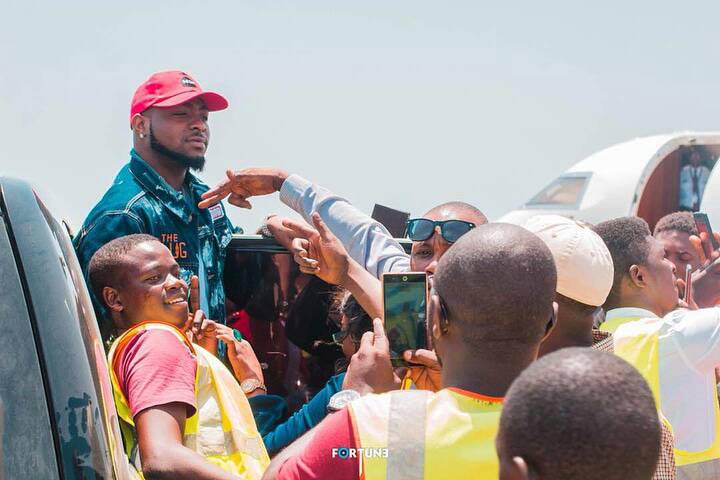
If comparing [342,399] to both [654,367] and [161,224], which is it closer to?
[654,367]

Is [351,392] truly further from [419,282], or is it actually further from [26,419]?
[26,419]

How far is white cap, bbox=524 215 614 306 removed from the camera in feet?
10.2

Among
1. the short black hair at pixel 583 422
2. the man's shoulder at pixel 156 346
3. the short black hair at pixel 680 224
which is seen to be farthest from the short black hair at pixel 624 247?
the short black hair at pixel 583 422

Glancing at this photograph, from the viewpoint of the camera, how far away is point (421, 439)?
2.13 metres

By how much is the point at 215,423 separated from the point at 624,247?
1864 millimetres

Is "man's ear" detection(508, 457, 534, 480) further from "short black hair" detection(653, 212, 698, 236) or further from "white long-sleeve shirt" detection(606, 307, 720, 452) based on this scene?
"short black hair" detection(653, 212, 698, 236)

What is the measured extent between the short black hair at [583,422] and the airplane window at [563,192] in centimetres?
1331

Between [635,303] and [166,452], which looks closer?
[166,452]

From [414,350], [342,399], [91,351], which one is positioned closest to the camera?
[91,351]

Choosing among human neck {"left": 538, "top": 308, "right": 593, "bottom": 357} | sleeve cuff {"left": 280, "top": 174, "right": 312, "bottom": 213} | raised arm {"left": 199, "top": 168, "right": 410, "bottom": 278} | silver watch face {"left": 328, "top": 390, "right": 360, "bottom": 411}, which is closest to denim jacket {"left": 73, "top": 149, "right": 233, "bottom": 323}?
raised arm {"left": 199, "top": 168, "right": 410, "bottom": 278}

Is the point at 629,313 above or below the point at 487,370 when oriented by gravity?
below

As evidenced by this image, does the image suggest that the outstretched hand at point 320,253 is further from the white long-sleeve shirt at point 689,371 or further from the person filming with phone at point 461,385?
the person filming with phone at point 461,385

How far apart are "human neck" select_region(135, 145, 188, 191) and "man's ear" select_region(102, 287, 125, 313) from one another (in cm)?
126

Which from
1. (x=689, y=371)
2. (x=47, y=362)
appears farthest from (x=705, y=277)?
(x=47, y=362)
